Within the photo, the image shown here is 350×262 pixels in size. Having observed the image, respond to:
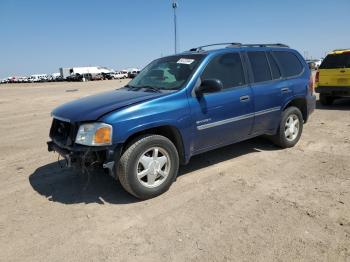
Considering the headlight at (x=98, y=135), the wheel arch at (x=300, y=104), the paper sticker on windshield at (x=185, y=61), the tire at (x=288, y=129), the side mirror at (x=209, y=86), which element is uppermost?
the paper sticker on windshield at (x=185, y=61)

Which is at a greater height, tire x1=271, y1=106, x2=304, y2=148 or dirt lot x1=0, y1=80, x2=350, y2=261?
tire x1=271, y1=106, x2=304, y2=148

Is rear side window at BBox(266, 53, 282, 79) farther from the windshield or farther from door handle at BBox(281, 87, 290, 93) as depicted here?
the windshield

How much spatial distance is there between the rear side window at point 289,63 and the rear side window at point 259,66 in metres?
0.43

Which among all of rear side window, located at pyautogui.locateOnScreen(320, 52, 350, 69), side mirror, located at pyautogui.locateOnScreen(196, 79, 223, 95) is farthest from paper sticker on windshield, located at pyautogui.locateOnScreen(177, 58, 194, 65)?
rear side window, located at pyautogui.locateOnScreen(320, 52, 350, 69)

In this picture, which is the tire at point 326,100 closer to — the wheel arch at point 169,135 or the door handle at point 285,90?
the door handle at point 285,90

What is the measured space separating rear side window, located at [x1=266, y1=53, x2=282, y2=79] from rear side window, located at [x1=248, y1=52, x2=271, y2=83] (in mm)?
112

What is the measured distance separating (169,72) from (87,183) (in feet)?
6.64

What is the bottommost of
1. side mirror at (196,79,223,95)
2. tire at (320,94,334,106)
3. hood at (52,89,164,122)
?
tire at (320,94,334,106)

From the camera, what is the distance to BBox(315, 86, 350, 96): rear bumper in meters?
10.3

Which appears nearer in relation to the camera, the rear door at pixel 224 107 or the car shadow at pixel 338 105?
the rear door at pixel 224 107

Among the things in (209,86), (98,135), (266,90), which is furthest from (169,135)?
(266,90)

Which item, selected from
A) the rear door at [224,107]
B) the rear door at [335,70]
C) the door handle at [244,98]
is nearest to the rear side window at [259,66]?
the rear door at [224,107]

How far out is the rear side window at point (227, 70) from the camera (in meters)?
4.94

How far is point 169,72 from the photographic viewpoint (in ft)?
16.9
